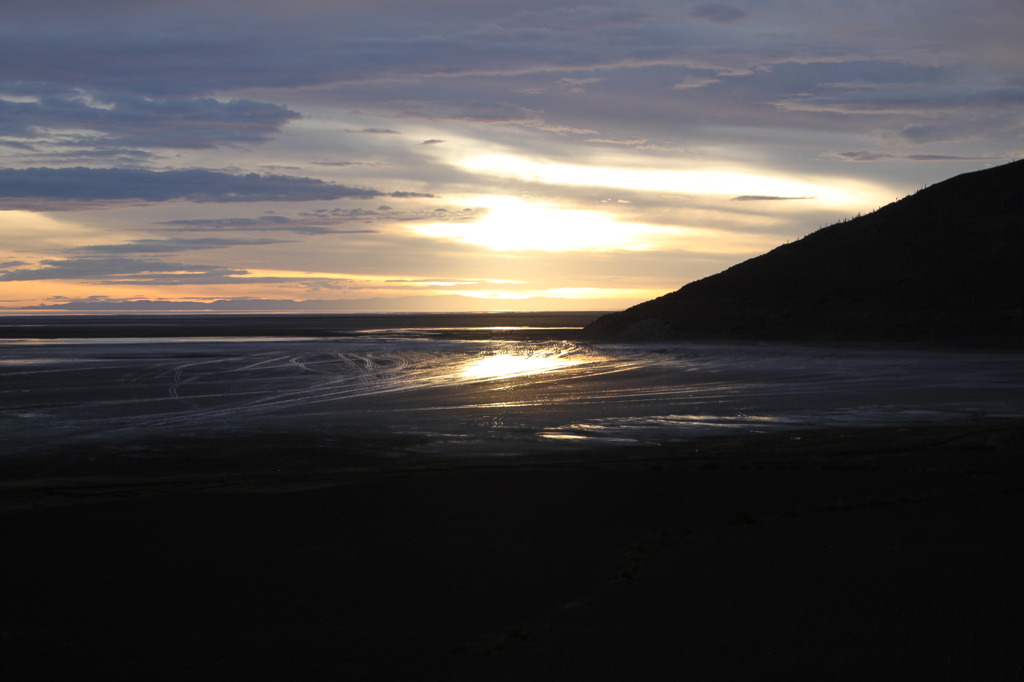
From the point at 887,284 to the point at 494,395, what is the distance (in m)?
51.9

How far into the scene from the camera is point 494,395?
31188mm

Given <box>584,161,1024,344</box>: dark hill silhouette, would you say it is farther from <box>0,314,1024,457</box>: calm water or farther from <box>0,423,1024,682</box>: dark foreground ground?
<box>0,423,1024,682</box>: dark foreground ground

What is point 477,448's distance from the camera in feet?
67.4

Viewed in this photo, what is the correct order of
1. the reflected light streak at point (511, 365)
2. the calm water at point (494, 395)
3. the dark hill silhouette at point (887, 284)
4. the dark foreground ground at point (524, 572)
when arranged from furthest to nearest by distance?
the dark hill silhouette at point (887, 284) → the reflected light streak at point (511, 365) → the calm water at point (494, 395) → the dark foreground ground at point (524, 572)

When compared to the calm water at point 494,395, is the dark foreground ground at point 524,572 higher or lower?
lower

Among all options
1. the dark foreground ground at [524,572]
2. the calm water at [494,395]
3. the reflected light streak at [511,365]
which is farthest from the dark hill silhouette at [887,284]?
the dark foreground ground at [524,572]

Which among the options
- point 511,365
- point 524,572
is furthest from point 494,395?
point 524,572

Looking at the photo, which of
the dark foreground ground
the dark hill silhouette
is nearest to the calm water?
the dark foreground ground

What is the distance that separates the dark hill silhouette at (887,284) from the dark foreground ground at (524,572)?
5247cm

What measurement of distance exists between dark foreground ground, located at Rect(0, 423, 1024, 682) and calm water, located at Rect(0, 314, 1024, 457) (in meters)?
5.20

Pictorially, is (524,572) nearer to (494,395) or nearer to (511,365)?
(494,395)

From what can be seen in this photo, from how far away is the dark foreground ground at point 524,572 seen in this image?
316 inches

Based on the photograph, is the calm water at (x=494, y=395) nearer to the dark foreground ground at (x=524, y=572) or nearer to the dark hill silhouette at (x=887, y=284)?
the dark foreground ground at (x=524, y=572)

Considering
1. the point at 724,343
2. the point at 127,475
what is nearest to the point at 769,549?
the point at 127,475
